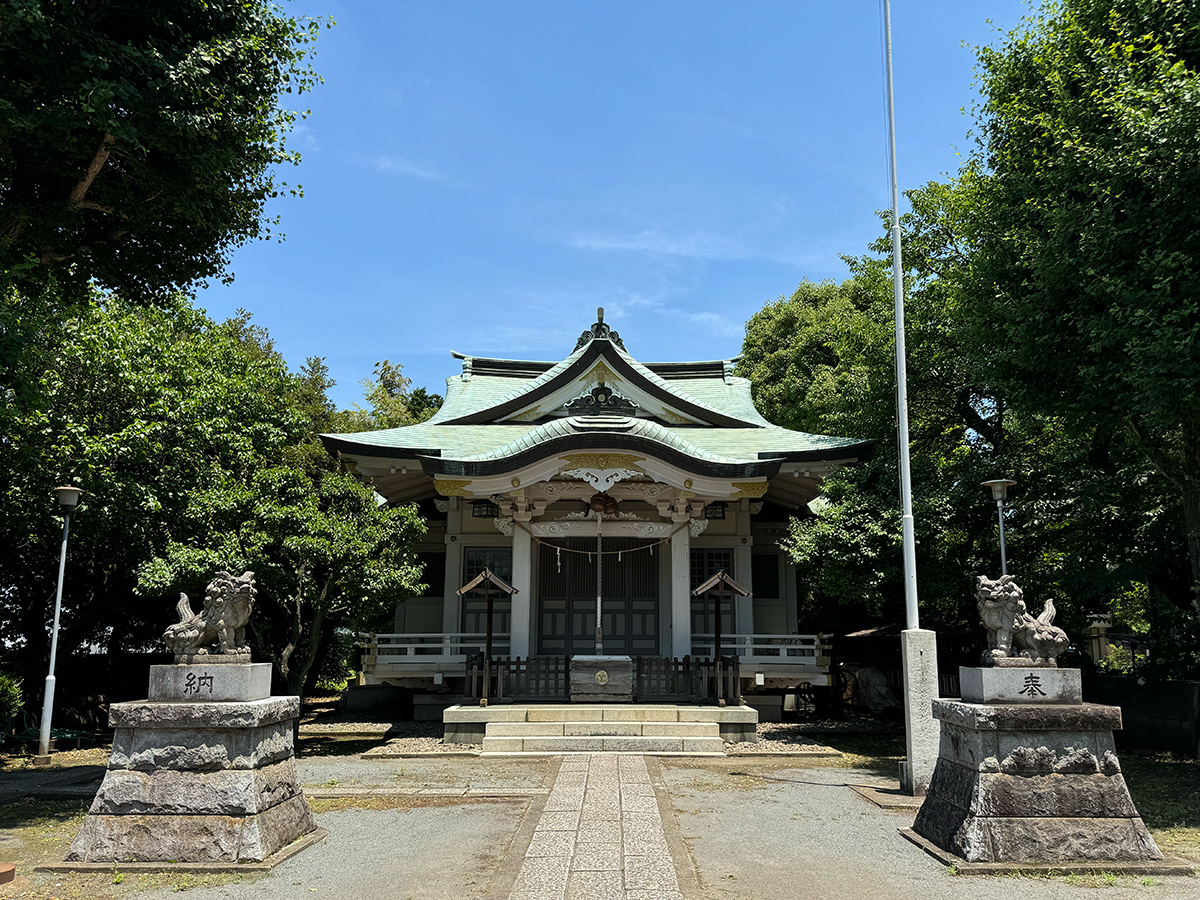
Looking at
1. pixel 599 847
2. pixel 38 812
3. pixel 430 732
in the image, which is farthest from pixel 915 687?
Result: pixel 38 812

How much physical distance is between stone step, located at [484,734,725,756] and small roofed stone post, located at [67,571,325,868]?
5.79 meters

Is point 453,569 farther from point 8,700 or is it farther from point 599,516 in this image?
point 8,700

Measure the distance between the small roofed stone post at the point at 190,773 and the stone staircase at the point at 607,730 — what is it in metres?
5.93

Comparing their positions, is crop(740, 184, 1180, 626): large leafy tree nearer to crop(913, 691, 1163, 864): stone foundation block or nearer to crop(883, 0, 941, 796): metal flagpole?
crop(883, 0, 941, 796): metal flagpole

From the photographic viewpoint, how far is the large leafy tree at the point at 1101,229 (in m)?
9.69

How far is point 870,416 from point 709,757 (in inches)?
379

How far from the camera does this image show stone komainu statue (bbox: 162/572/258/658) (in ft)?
22.0

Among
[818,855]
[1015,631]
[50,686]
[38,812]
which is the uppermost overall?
[1015,631]

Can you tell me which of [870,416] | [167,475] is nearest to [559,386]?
[870,416]

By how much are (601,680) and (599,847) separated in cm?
718

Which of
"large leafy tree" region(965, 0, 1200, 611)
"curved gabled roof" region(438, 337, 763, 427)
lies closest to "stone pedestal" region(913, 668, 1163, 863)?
"large leafy tree" region(965, 0, 1200, 611)

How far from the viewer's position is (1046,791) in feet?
20.5

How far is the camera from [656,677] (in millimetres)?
Answer: 14234

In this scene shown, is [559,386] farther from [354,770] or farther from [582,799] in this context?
[582,799]
